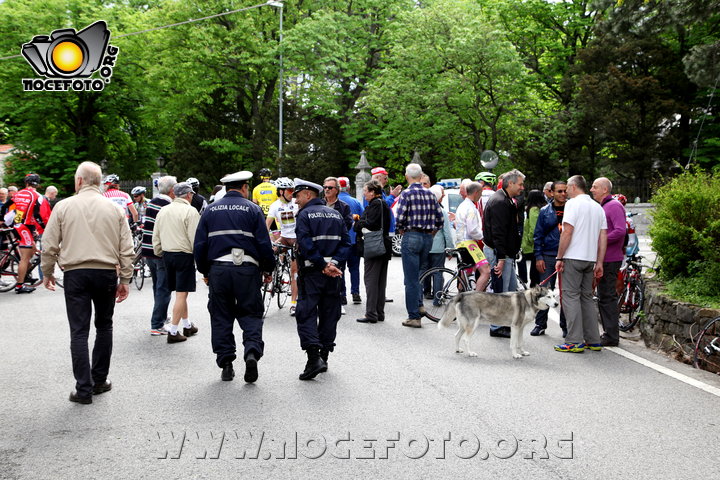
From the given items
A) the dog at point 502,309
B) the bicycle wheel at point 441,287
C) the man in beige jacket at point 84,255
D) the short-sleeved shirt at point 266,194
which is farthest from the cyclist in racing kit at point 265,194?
the man in beige jacket at point 84,255

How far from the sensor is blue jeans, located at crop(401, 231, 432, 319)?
923cm

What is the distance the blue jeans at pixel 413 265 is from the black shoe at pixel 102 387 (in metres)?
4.33

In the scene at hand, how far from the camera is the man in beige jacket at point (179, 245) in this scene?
8.18m

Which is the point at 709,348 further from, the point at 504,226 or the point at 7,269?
the point at 7,269

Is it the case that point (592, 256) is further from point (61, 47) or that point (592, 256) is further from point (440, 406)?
point (61, 47)

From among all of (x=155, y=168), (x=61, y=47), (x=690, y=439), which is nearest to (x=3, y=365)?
(x=690, y=439)

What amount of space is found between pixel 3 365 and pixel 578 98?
29.7 metres

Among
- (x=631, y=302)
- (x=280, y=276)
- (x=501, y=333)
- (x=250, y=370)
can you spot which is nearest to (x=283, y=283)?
(x=280, y=276)

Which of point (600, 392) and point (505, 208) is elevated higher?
point (505, 208)

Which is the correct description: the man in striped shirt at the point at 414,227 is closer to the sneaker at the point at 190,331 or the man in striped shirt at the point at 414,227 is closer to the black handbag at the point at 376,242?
the black handbag at the point at 376,242

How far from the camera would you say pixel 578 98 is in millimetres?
31938

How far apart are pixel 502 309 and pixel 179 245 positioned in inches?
154

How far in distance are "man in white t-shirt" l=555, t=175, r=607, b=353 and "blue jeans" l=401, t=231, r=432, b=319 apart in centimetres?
206

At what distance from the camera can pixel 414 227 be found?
30.2ft
